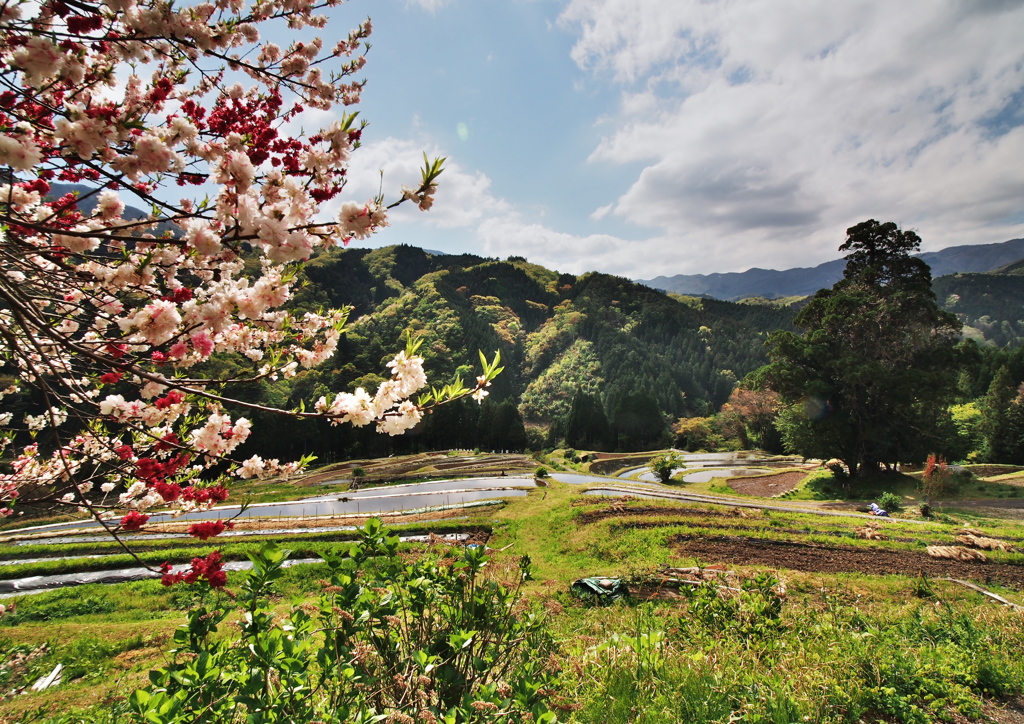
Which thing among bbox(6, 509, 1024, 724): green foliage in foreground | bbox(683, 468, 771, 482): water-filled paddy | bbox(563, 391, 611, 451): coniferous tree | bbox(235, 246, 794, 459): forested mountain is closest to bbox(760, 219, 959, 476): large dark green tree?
bbox(683, 468, 771, 482): water-filled paddy

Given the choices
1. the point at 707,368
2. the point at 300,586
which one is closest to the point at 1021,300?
the point at 707,368

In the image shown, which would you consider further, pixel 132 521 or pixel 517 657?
pixel 517 657

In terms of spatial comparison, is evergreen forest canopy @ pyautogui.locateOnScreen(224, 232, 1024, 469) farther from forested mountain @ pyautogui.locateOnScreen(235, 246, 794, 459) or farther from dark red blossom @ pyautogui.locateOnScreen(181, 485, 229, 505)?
dark red blossom @ pyautogui.locateOnScreen(181, 485, 229, 505)

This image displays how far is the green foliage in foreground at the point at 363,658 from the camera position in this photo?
1853mm

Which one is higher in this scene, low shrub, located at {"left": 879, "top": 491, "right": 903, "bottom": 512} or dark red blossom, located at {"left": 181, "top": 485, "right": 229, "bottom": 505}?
dark red blossom, located at {"left": 181, "top": 485, "right": 229, "bottom": 505}

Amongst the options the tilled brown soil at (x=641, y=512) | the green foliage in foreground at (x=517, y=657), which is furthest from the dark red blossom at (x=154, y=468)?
the tilled brown soil at (x=641, y=512)

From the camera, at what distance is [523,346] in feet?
324

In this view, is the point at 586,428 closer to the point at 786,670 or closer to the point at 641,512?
the point at 641,512

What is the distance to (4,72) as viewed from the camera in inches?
94.4

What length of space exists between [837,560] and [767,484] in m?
18.6

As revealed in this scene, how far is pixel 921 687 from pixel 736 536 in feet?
33.6

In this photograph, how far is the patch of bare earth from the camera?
25344 millimetres

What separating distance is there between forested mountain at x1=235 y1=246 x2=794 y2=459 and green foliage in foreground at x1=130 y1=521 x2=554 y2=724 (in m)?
30.3

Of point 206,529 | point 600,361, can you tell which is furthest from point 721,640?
point 600,361
